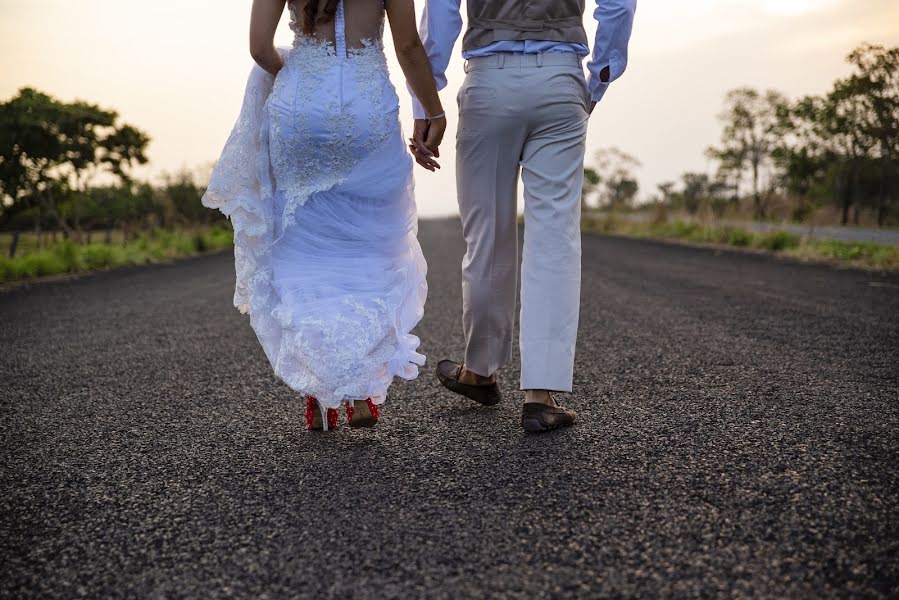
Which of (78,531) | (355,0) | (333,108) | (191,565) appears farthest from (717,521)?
(355,0)

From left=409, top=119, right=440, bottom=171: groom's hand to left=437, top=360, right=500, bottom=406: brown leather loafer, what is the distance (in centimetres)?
90

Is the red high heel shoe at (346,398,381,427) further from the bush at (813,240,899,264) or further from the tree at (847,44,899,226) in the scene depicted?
the tree at (847,44,899,226)

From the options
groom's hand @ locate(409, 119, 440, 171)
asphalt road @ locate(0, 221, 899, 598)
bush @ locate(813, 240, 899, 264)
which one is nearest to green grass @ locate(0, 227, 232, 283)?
asphalt road @ locate(0, 221, 899, 598)

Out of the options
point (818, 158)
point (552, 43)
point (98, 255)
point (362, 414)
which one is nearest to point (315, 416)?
point (362, 414)

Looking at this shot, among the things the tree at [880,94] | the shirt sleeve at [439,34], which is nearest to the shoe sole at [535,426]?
the shirt sleeve at [439,34]

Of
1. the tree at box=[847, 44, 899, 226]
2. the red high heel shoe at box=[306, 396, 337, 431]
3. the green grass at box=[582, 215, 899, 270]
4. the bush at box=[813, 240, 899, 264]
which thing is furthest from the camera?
the tree at box=[847, 44, 899, 226]

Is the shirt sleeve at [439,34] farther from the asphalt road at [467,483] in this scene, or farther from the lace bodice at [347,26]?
the asphalt road at [467,483]

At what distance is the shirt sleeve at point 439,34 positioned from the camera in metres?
2.73

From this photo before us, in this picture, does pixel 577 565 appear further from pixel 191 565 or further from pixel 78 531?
pixel 78 531

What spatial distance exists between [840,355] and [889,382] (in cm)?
73

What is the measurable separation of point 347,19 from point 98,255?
13223 mm

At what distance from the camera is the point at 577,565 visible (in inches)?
65.1

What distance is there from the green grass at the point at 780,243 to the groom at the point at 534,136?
369 inches

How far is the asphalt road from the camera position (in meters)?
1.64
